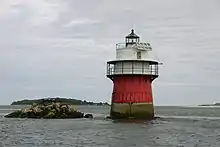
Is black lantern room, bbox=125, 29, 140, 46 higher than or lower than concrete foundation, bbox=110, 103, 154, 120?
higher

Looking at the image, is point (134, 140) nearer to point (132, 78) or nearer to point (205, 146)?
point (205, 146)

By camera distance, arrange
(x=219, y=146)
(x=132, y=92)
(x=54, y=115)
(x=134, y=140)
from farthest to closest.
Result: (x=54, y=115), (x=132, y=92), (x=134, y=140), (x=219, y=146)

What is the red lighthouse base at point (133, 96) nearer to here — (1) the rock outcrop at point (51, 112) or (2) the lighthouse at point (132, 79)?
(2) the lighthouse at point (132, 79)

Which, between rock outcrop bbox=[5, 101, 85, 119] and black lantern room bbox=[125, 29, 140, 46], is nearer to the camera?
black lantern room bbox=[125, 29, 140, 46]

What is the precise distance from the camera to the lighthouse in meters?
43.8

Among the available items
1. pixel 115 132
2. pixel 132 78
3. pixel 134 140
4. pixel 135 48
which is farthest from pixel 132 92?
pixel 134 140

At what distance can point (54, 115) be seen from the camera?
2288 inches

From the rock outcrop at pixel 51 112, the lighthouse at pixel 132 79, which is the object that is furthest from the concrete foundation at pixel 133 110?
the rock outcrop at pixel 51 112

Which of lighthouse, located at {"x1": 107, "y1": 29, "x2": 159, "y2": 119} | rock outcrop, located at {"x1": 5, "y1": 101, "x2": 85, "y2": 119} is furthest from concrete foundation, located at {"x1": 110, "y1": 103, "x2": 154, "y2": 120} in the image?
rock outcrop, located at {"x1": 5, "y1": 101, "x2": 85, "y2": 119}

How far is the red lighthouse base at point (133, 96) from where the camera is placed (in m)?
43.7

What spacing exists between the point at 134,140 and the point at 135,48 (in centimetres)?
1628

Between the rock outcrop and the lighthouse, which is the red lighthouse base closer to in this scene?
the lighthouse

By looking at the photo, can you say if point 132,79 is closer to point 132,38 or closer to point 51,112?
point 132,38

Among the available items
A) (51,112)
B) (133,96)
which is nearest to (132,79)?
(133,96)
